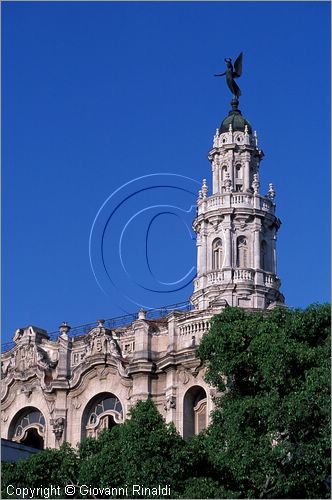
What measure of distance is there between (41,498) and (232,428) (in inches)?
283

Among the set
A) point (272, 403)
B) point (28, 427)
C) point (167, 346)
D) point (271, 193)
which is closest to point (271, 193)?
point (271, 193)

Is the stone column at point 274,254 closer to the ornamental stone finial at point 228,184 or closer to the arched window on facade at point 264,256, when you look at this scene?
the arched window on facade at point 264,256

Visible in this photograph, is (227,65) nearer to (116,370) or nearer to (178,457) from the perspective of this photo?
(116,370)

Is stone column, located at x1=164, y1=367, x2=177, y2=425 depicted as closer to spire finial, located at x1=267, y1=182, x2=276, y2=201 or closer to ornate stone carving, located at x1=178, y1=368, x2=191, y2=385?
ornate stone carving, located at x1=178, y1=368, x2=191, y2=385

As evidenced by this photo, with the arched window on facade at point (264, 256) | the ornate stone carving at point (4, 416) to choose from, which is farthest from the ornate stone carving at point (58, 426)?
the arched window on facade at point (264, 256)

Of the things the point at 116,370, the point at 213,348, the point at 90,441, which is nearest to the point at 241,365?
the point at 213,348

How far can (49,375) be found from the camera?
5412cm

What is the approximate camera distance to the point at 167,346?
50.5 metres

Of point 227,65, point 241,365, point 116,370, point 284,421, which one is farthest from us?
point 227,65

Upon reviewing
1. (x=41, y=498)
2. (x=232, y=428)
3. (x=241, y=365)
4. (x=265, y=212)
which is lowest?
(x=41, y=498)

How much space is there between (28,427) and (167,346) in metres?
9.68

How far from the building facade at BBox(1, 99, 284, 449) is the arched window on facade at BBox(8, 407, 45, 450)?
5 cm

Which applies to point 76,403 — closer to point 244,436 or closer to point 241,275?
point 241,275

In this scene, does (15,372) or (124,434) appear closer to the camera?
(124,434)
